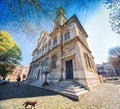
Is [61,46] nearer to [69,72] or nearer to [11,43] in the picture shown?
[69,72]

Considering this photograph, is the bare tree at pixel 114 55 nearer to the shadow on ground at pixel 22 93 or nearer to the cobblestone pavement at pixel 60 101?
the cobblestone pavement at pixel 60 101

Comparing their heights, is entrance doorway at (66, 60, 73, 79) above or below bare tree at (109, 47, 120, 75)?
below

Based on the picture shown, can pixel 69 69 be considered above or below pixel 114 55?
below

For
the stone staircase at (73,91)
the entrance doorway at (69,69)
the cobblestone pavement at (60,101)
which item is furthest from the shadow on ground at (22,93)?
the entrance doorway at (69,69)

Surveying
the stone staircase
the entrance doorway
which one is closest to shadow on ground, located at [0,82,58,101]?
the stone staircase

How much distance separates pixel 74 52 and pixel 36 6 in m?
8.32

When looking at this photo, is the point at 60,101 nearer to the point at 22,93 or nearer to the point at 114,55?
the point at 22,93

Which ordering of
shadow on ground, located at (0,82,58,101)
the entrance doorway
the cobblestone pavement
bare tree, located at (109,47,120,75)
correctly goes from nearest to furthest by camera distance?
the cobblestone pavement, shadow on ground, located at (0,82,58,101), the entrance doorway, bare tree, located at (109,47,120,75)

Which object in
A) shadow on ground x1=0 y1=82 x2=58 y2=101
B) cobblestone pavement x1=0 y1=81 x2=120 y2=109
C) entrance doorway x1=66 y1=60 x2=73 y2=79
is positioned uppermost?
entrance doorway x1=66 y1=60 x2=73 y2=79

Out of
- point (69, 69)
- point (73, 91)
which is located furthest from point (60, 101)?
point (69, 69)

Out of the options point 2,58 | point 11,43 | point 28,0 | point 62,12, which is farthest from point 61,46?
point 2,58

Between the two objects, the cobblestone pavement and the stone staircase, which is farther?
the stone staircase

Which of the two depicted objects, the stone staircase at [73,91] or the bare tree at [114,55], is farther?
the bare tree at [114,55]

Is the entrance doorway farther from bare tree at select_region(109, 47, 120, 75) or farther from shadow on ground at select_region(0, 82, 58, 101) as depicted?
bare tree at select_region(109, 47, 120, 75)
